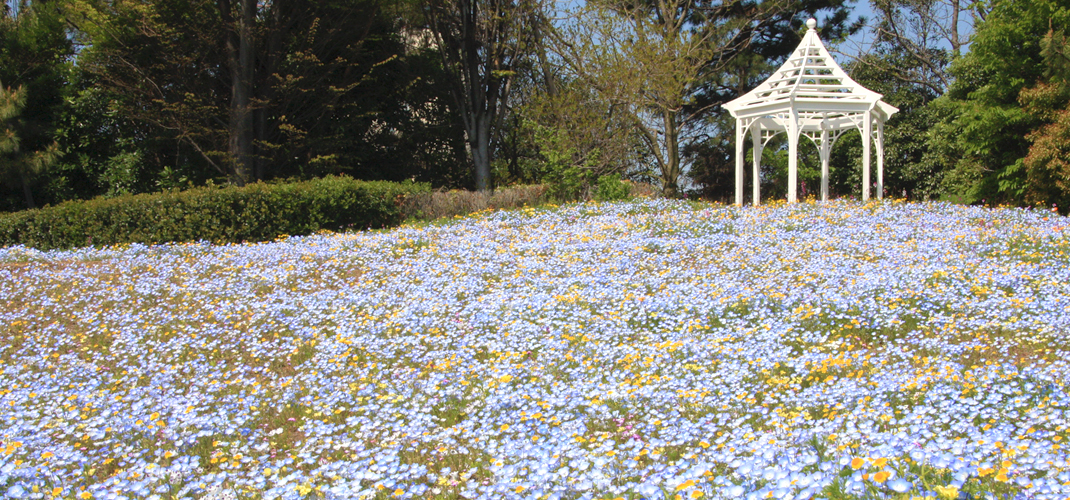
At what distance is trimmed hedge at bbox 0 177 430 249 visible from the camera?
12234 mm

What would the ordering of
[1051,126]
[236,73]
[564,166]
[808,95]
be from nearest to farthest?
[808,95] → [1051,126] → [236,73] → [564,166]

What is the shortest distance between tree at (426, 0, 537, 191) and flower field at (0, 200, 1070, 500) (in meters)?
11.5

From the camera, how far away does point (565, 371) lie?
479 centimetres

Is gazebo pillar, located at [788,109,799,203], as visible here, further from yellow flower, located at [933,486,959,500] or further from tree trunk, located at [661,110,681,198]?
yellow flower, located at [933,486,959,500]

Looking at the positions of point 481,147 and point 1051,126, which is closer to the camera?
point 1051,126

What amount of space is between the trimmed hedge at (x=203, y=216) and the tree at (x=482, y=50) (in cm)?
674

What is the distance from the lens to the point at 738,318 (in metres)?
5.71

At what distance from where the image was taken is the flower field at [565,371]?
304 cm

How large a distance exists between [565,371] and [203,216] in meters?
9.78

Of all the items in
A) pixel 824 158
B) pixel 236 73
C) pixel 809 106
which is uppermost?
pixel 236 73

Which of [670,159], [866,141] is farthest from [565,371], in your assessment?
[670,159]

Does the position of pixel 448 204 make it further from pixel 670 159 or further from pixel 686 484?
pixel 686 484

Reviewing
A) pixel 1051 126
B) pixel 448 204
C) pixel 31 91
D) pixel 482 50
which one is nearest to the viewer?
pixel 1051 126

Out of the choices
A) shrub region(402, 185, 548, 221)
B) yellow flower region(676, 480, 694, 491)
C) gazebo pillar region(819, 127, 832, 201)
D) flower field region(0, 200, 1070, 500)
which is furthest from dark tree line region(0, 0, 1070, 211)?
yellow flower region(676, 480, 694, 491)
